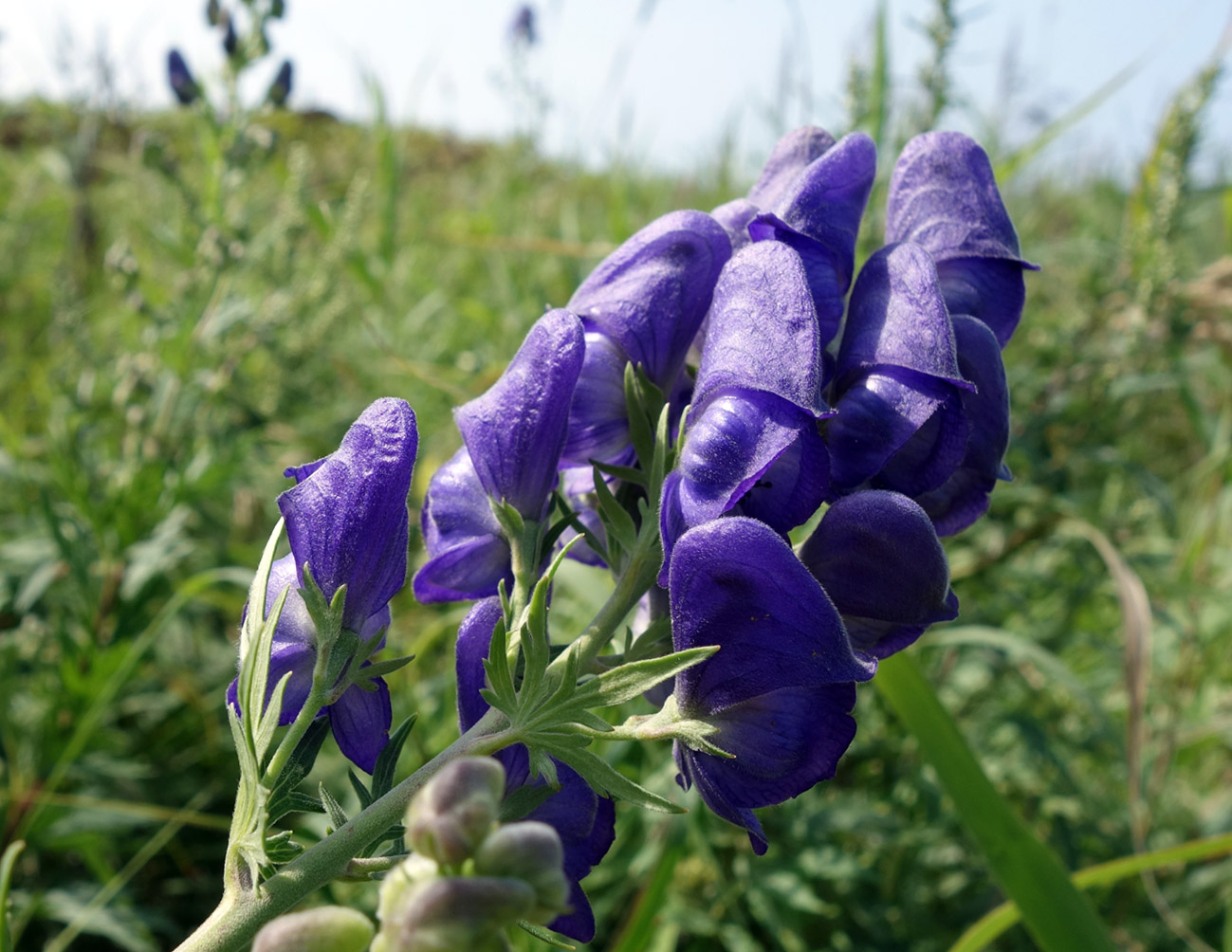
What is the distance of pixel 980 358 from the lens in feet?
3.42

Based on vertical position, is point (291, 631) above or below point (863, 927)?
above

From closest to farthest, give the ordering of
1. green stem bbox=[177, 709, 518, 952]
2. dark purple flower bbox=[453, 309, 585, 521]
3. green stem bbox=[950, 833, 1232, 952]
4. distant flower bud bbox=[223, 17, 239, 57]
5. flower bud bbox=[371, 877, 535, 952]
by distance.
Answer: flower bud bbox=[371, 877, 535, 952] < green stem bbox=[177, 709, 518, 952] < dark purple flower bbox=[453, 309, 585, 521] < green stem bbox=[950, 833, 1232, 952] < distant flower bud bbox=[223, 17, 239, 57]

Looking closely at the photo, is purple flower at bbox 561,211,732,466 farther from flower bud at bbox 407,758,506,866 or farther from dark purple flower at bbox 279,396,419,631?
flower bud at bbox 407,758,506,866

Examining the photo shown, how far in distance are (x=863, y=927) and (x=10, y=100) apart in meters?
9.11

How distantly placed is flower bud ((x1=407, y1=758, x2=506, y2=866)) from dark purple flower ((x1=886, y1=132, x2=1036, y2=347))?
2.75 ft

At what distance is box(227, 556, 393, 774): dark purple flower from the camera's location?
3.03ft

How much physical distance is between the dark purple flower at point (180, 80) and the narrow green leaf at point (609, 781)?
7.87ft

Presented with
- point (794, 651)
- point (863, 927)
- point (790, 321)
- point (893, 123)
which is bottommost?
point (863, 927)

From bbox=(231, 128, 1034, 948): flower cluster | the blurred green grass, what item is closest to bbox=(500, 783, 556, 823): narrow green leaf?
bbox=(231, 128, 1034, 948): flower cluster

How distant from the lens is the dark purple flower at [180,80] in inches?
100

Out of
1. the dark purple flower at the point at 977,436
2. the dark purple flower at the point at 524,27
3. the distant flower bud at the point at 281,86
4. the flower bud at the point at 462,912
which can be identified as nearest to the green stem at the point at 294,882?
the flower bud at the point at 462,912

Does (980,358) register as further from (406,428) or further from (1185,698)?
(1185,698)

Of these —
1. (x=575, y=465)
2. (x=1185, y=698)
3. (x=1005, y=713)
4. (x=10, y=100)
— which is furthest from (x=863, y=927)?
(x=10, y=100)

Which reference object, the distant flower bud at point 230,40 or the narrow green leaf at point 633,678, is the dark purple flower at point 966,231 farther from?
the distant flower bud at point 230,40
